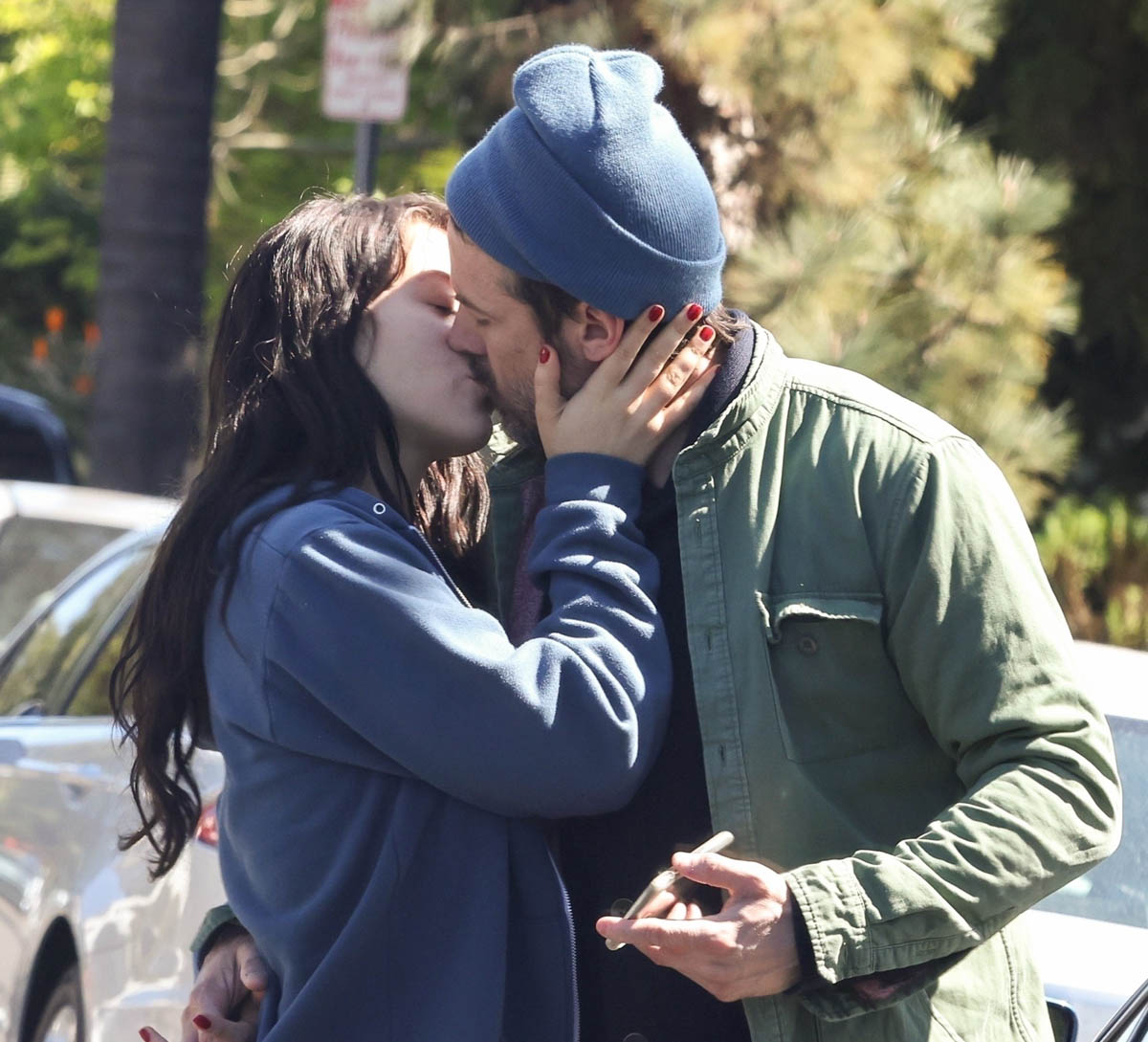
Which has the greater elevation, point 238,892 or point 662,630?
point 662,630

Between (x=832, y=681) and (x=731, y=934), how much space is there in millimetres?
300

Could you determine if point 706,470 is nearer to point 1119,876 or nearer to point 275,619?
point 275,619

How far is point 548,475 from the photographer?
6.88ft

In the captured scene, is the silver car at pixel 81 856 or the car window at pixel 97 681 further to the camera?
the car window at pixel 97 681

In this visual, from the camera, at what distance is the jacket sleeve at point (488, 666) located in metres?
1.90

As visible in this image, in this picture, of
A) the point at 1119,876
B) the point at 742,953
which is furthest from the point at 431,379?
the point at 1119,876

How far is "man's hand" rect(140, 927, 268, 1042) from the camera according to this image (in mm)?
2182

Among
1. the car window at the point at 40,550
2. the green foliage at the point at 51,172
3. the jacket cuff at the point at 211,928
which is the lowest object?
the green foliage at the point at 51,172

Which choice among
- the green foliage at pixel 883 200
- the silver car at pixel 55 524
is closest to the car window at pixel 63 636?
the silver car at pixel 55 524

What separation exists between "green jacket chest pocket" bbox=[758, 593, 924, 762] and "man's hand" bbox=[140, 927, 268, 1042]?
74 centimetres

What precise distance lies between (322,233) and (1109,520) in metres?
6.28

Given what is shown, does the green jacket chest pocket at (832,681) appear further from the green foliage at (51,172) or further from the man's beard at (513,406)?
the green foliage at (51,172)

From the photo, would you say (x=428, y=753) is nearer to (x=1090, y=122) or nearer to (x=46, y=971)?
(x=46, y=971)

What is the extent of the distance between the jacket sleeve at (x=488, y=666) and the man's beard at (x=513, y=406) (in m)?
0.15
